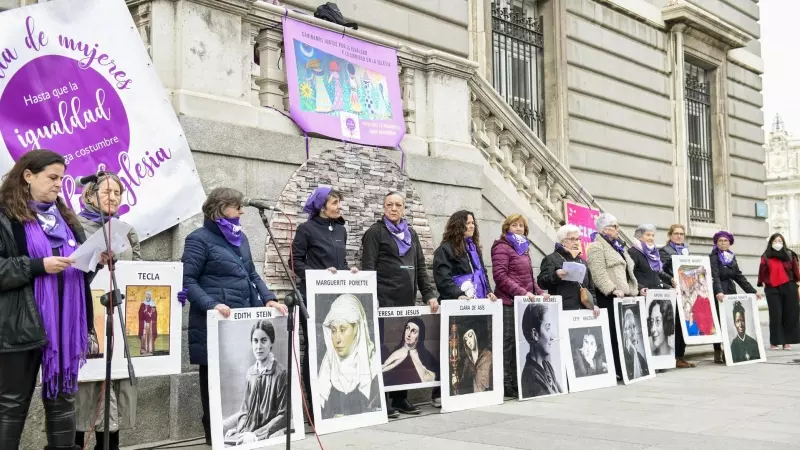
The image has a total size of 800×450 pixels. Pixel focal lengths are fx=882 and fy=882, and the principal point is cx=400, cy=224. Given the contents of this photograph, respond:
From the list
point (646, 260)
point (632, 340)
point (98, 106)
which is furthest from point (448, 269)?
point (646, 260)

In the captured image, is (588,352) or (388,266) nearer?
(388,266)

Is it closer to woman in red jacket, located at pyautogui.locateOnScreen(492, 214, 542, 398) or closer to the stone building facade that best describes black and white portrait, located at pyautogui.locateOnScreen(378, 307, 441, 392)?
woman in red jacket, located at pyautogui.locateOnScreen(492, 214, 542, 398)

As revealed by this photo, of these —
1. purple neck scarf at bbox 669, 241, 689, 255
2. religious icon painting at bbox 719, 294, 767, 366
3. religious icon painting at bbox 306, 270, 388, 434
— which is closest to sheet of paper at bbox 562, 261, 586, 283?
religious icon painting at bbox 306, 270, 388, 434

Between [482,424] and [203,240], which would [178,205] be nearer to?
[203,240]

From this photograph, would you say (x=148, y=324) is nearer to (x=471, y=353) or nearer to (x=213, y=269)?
(x=213, y=269)

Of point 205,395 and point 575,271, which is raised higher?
point 575,271

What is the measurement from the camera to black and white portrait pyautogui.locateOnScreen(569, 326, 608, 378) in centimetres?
889

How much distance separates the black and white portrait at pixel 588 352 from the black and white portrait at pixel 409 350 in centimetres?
184

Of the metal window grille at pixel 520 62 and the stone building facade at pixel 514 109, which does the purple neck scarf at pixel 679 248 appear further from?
the metal window grille at pixel 520 62

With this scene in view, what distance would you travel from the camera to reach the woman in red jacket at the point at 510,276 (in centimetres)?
858

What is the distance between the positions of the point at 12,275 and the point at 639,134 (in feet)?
51.3

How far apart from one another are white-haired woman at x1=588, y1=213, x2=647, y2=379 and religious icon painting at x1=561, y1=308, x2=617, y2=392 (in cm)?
43

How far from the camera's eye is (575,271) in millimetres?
8852

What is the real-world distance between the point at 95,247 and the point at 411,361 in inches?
141
